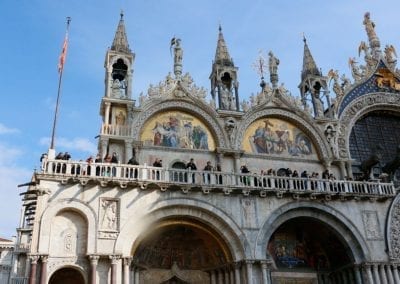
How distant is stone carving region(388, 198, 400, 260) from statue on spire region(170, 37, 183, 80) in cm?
1138

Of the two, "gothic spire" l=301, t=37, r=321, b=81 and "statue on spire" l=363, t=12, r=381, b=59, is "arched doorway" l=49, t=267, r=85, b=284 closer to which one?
"gothic spire" l=301, t=37, r=321, b=81

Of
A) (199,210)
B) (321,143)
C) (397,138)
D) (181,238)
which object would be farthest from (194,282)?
(397,138)

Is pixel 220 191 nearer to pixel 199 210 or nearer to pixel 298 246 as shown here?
pixel 199 210

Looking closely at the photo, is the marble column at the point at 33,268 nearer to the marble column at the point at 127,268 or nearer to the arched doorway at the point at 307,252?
the marble column at the point at 127,268

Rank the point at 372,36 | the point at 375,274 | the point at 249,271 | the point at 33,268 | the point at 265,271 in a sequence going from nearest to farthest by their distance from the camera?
1. the point at 33,268
2. the point at 249,271
3. the point at 265,271
4. the point at 375,274
5. the point at 372,36

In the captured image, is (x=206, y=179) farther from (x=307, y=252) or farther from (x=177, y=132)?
(x=307, y=252)

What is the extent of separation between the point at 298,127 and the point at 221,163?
4902mm

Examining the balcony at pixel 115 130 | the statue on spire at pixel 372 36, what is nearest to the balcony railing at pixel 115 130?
the balcony at pixel 115 130

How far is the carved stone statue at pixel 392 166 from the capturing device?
23.3 metres

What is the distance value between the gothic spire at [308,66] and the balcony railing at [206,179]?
24.7ft

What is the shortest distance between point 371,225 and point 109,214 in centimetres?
1093

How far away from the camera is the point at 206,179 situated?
18797 millimetres

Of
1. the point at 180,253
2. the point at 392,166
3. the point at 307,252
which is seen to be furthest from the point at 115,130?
the point at 392,166

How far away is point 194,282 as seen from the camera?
64.9 ft
